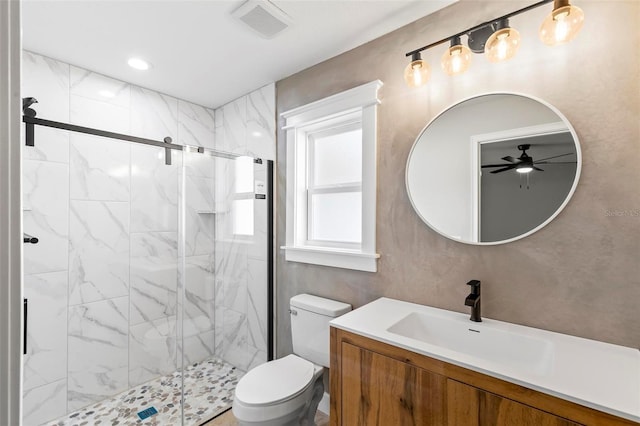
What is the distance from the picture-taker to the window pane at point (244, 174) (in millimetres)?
2232

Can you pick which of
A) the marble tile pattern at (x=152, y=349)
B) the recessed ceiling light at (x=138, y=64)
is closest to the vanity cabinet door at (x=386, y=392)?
the marble tile pattern at (x=152, y=349)

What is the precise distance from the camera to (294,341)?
1983mm

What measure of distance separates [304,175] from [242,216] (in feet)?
1.86

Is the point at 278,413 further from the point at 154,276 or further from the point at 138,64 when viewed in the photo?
the point at 138,64

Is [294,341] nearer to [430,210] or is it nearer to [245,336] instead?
[245,336]

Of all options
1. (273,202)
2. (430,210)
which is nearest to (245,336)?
(273,202)

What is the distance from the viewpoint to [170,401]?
2.05 metres

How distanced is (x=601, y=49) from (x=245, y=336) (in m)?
2.66

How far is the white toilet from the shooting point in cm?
147

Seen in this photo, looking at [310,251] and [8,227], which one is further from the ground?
[8,227]

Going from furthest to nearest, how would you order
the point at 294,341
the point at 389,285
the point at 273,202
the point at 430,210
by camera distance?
the point at 273,202 < the point at 294,341 < the point at 389,285 < the point at 430,210

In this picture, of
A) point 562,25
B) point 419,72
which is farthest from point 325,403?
point 562,25

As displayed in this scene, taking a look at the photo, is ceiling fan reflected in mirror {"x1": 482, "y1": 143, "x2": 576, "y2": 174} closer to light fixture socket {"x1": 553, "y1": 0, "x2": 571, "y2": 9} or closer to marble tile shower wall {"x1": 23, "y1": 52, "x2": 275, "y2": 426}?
light fixture socket {"x1": 553, "y1": 0, "x2": 571, "y2": 9}

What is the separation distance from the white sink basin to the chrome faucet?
34 millimetres
